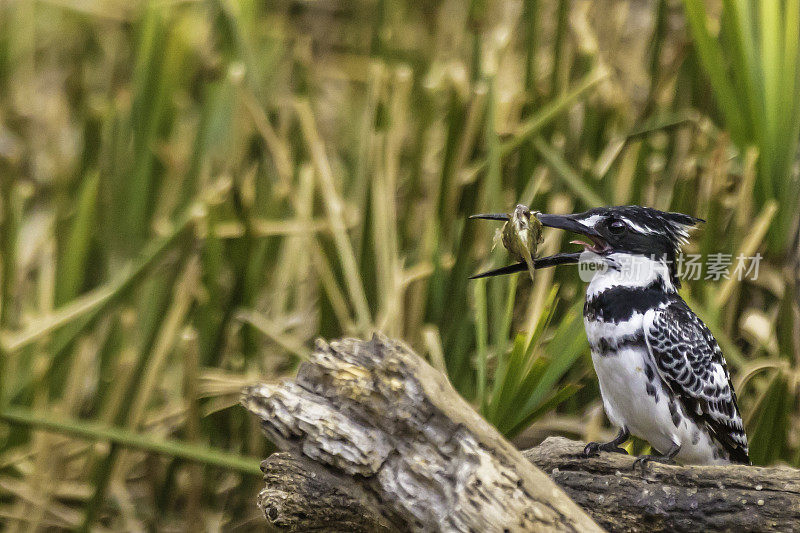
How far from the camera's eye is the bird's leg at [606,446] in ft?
4.75

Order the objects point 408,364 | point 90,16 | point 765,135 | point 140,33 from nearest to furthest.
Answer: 1. point 408,364
2. point 765,135
3. point 140,33
4. point 90,16

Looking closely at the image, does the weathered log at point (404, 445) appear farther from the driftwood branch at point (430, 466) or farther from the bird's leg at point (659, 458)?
the bird's leg at point (659, 458)

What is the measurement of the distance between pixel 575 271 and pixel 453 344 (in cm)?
37

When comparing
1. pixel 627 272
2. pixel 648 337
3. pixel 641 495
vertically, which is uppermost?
pixel 627 272

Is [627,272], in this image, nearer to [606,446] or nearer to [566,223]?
[566,223]

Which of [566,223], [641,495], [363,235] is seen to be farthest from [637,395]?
[363,235]

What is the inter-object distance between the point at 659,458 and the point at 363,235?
1.18 metres

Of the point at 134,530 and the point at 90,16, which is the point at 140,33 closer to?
the point at 90,16

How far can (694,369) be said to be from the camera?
1505mm

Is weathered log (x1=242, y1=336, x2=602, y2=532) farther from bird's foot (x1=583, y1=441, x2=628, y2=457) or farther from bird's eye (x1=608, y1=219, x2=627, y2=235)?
bird's eye (x1=608, y1=219, x2=627, y2=235)

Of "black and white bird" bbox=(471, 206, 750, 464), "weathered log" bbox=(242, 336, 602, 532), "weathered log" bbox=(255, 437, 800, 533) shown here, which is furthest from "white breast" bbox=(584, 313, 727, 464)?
"weathered log" bbox=(242, 336, 602, 532)

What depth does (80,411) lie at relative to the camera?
2.70 meters

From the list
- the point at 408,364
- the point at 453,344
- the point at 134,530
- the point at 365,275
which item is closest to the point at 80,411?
the point at 134,530

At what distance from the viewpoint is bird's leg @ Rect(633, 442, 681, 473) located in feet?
4.51
